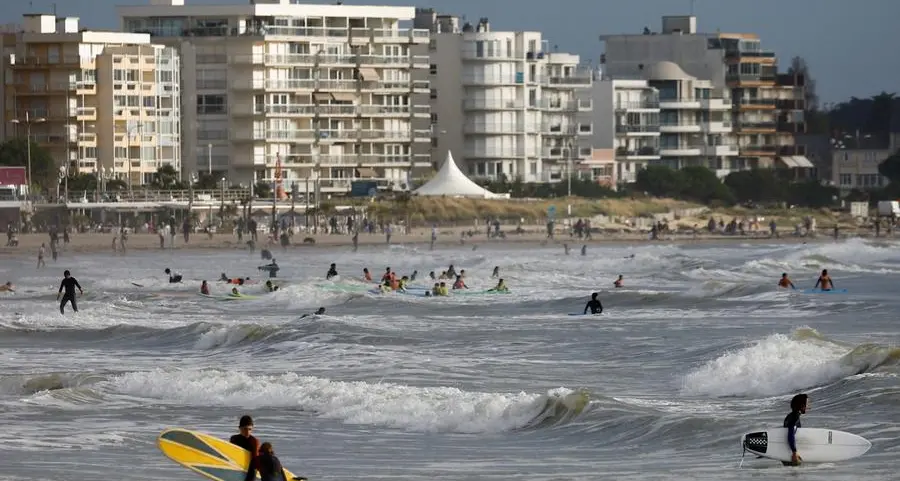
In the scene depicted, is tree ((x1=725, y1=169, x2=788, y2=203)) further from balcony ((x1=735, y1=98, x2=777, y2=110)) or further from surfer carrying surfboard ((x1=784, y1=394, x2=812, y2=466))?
surfer carrying surfboard ((x1=784, y1=394, x2=812, y2=466))

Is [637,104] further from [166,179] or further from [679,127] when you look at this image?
[166,179]

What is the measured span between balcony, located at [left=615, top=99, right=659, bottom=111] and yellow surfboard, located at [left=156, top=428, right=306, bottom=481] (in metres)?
102

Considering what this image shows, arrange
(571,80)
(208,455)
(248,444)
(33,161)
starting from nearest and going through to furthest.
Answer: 1. (248,444)
2. (208,455)
3. (33,161)
4. (571,80)

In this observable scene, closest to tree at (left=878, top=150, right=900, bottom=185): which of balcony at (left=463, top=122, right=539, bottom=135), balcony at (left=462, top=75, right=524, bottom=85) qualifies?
balcony at (left=463, top=122, right=539, bottom=135)

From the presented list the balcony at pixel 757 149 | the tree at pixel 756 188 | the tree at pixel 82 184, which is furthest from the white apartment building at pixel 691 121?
the tree at pixel 82 184

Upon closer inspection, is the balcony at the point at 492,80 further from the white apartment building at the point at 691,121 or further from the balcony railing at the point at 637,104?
the white apartment building at the point at 691,121

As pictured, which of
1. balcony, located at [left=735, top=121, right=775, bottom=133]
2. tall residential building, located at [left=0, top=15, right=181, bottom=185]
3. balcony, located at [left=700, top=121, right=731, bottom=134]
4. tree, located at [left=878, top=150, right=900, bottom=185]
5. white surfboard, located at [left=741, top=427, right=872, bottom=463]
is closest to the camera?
white surfboard, located at [left=741, top=427, right=872, bottom=463]

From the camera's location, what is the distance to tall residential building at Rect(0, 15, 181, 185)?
92.8m

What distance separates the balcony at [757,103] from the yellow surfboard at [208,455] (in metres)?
110

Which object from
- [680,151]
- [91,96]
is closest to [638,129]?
[680,151]

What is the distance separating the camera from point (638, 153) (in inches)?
4665

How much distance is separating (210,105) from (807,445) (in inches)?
3194

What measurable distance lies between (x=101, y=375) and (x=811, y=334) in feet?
37.6

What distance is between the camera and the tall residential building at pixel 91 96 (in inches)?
3654
